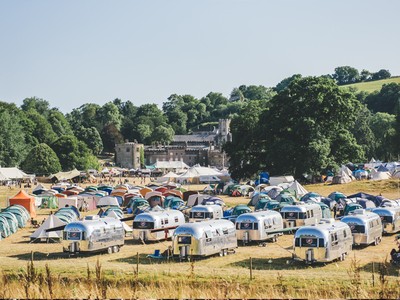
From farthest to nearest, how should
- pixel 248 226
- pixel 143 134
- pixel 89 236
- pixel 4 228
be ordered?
pixel 143 134
pixel 4 228
pixel 248 226
pixel 89 236

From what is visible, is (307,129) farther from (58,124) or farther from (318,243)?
(58,124)

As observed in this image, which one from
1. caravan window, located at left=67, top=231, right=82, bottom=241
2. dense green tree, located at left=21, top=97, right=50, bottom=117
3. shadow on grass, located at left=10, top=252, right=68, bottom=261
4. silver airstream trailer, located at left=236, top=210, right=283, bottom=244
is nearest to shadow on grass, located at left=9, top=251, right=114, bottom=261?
shadow on grass, located at left=10, top=252, right=68, bottom=261

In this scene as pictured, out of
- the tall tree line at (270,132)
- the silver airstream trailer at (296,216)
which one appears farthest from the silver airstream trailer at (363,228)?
the tall tree line at (270,132)

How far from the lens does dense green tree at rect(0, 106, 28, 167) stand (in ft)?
321

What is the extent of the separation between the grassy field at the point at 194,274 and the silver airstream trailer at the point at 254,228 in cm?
62

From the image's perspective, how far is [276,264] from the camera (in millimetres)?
24516

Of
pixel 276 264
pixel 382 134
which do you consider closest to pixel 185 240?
pixel 276 264

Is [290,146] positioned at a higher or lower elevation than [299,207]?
higher

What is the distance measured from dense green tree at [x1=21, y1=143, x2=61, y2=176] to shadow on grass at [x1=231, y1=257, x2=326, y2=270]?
7562 centimetres

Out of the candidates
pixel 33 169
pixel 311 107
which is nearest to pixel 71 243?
pixel 311 107

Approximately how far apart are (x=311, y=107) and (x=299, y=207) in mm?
35476

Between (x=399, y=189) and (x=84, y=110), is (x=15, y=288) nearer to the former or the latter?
(x=399, y=189)

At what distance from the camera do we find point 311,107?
67875 mm

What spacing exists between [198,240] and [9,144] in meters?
79.6
